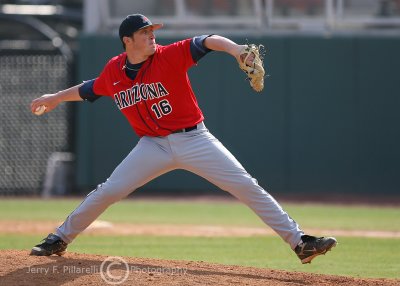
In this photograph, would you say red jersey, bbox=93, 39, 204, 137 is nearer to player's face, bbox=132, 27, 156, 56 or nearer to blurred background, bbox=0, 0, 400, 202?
player's face, bbox=132, 27, 156, 56

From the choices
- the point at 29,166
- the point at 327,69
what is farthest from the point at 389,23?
the point at 29,166

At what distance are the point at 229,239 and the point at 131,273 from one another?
4206 mm

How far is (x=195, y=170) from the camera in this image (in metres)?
6.29

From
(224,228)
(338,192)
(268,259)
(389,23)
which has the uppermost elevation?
(389,23)

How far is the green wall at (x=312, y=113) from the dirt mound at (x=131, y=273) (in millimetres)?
9290

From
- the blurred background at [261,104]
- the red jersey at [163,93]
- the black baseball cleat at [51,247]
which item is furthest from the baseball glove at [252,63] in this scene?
the blurred background at [261,104]

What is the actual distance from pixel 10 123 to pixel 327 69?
6.37 m

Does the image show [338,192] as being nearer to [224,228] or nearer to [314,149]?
[314,149]

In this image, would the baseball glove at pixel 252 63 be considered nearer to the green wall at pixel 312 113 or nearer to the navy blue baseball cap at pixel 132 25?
the navy blue baseball cap at pixel 132 25

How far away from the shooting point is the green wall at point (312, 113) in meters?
15.3

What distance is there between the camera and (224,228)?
1122 centimetres

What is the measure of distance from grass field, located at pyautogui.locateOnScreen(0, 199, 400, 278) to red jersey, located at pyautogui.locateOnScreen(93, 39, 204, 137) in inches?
70.7

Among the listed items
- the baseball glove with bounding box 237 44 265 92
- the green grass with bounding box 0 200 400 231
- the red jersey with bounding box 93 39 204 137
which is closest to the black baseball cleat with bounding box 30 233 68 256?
the red jersey with bounding box 93 39 204 137

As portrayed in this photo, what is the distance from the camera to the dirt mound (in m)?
5.56
